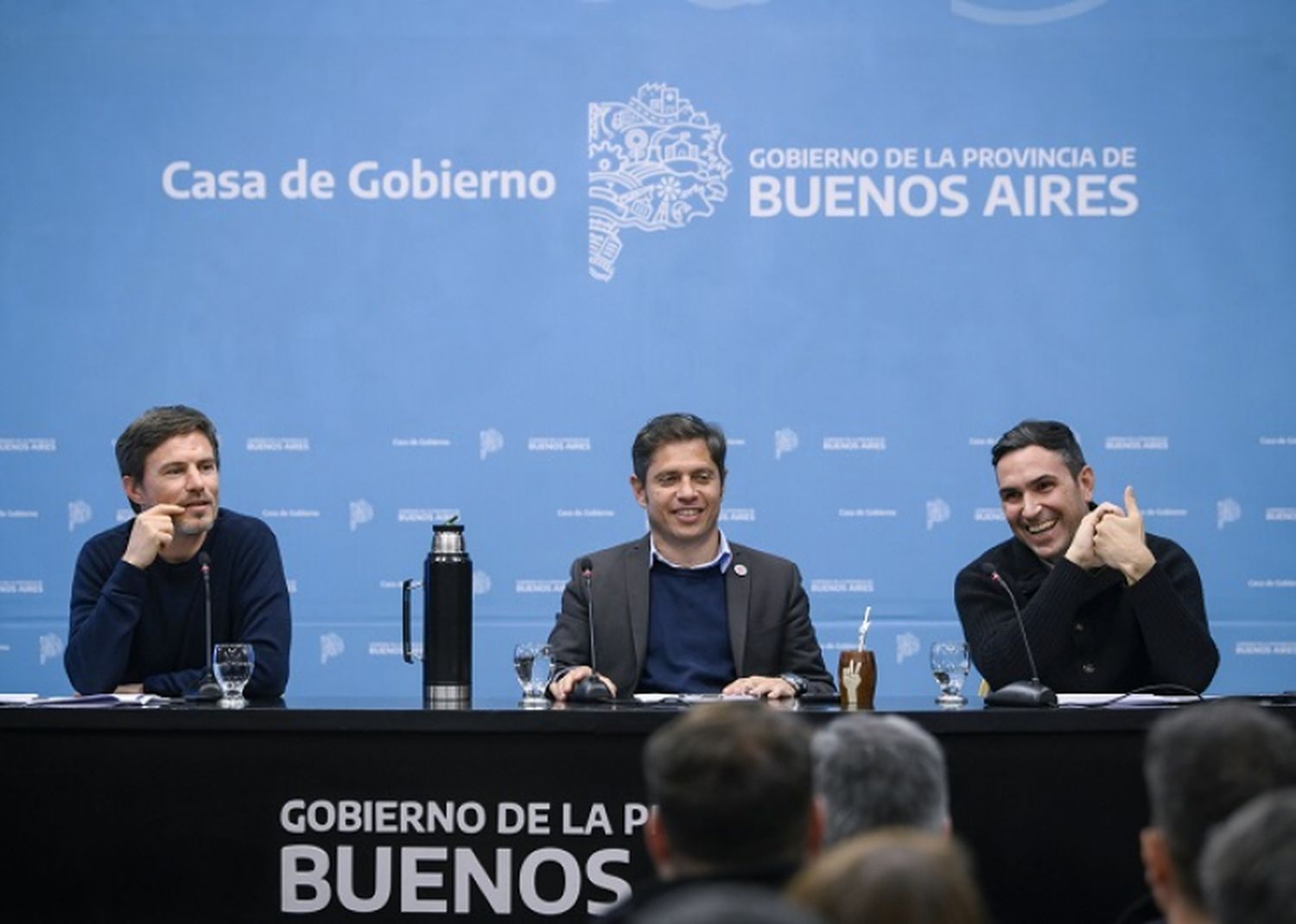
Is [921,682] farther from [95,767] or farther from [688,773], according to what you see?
[688,773]

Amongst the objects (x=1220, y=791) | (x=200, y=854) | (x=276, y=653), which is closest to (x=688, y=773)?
(x=1220, y=791)

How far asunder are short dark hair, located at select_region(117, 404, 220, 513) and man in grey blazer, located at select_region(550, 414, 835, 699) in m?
0.92

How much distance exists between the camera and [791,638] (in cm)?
429

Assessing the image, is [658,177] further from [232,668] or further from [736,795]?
[736,795]

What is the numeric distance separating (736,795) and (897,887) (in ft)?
1.78

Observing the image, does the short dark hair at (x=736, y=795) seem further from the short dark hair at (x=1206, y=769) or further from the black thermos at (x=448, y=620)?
the black thermos at (x=448, y=620)

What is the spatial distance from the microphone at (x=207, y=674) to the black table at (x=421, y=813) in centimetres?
25

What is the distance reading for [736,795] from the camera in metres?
1.71

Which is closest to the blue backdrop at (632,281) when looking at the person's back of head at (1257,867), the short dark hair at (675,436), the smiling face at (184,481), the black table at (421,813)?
the short dark hair at (675,436)

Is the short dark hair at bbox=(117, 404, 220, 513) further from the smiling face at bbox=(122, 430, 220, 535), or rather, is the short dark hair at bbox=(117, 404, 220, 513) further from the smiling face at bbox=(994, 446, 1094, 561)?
the smiling face at bbox=(994, 446, 1094, 561)

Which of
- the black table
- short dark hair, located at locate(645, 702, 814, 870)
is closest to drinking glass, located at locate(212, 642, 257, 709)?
the black table

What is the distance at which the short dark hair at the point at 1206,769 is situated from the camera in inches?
67.3

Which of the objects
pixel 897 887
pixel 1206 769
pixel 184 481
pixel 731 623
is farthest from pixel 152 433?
pixel 897 887

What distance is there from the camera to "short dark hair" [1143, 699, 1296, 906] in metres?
1.71
